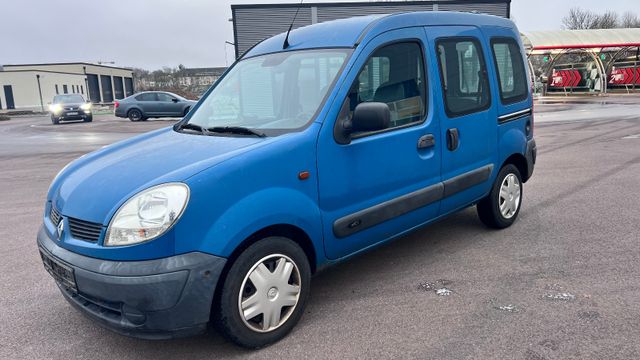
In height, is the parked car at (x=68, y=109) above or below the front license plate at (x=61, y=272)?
above

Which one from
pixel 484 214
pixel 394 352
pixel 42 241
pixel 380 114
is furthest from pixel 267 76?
pixel 484 214

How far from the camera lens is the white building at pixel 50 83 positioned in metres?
59.1

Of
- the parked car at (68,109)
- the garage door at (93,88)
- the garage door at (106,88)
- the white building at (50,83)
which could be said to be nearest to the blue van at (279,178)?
the parked car at (68,109)

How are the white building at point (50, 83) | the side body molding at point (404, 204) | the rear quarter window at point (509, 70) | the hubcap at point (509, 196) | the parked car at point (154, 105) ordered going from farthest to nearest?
the white building at point (50, 83) < the parked car at point (154, 105) < the hubcap at point (509, 196) < the rear quarter window at point (509, 70) < the side body molding at point (404, 204)

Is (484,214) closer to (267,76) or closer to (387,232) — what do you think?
(387,232)

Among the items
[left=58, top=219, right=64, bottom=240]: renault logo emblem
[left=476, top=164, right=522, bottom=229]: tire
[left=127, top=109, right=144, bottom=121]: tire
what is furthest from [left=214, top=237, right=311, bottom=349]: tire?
[left=127, top=109, right=144, bottom=121]: tire

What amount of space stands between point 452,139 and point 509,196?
1446 millimetres

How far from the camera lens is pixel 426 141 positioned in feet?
12.5

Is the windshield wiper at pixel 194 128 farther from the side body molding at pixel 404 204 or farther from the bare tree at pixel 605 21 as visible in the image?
the bare tree at pixel 605 21

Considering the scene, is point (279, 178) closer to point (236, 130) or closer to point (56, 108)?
point (236, 130)

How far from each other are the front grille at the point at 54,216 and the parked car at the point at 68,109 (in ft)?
82.8

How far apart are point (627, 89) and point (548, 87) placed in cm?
473

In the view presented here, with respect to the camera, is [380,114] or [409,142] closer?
[380,114]

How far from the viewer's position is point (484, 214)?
16.5ft
